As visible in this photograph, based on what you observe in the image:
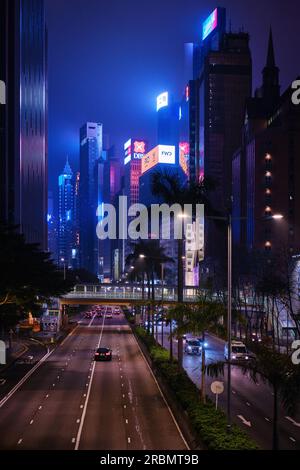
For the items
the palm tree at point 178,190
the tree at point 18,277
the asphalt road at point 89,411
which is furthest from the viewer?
the tree at point 18,277

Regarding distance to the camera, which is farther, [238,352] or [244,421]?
[238,352]

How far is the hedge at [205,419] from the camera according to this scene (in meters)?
21.0

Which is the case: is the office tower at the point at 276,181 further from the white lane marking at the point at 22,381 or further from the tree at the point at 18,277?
the tree at the point at 18,277

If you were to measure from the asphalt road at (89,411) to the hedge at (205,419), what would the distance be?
1.07 m

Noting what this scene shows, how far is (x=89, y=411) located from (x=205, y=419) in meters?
9.46

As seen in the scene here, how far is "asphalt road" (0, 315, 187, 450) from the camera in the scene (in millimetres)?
25578

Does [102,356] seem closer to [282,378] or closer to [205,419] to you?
[205,419]

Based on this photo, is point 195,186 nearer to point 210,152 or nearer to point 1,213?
point 1,213

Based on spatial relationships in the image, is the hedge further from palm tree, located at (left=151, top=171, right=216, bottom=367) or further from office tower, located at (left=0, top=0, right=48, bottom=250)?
office tower, located at (left=0, top=0, right=48, bottom=250)

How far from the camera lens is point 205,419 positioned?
24969 mm

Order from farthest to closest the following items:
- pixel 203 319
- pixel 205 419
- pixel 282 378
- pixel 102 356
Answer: pixel 102 356 → pixel 203 319 → pixel 205 419 → pixel 282 378

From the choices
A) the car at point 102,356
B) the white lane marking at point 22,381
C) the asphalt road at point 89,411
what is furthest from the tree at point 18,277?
the car at point 102,356

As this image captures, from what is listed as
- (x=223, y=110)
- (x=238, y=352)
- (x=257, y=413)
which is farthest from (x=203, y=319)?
(x=223, y=110)

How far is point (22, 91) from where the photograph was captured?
367ft
